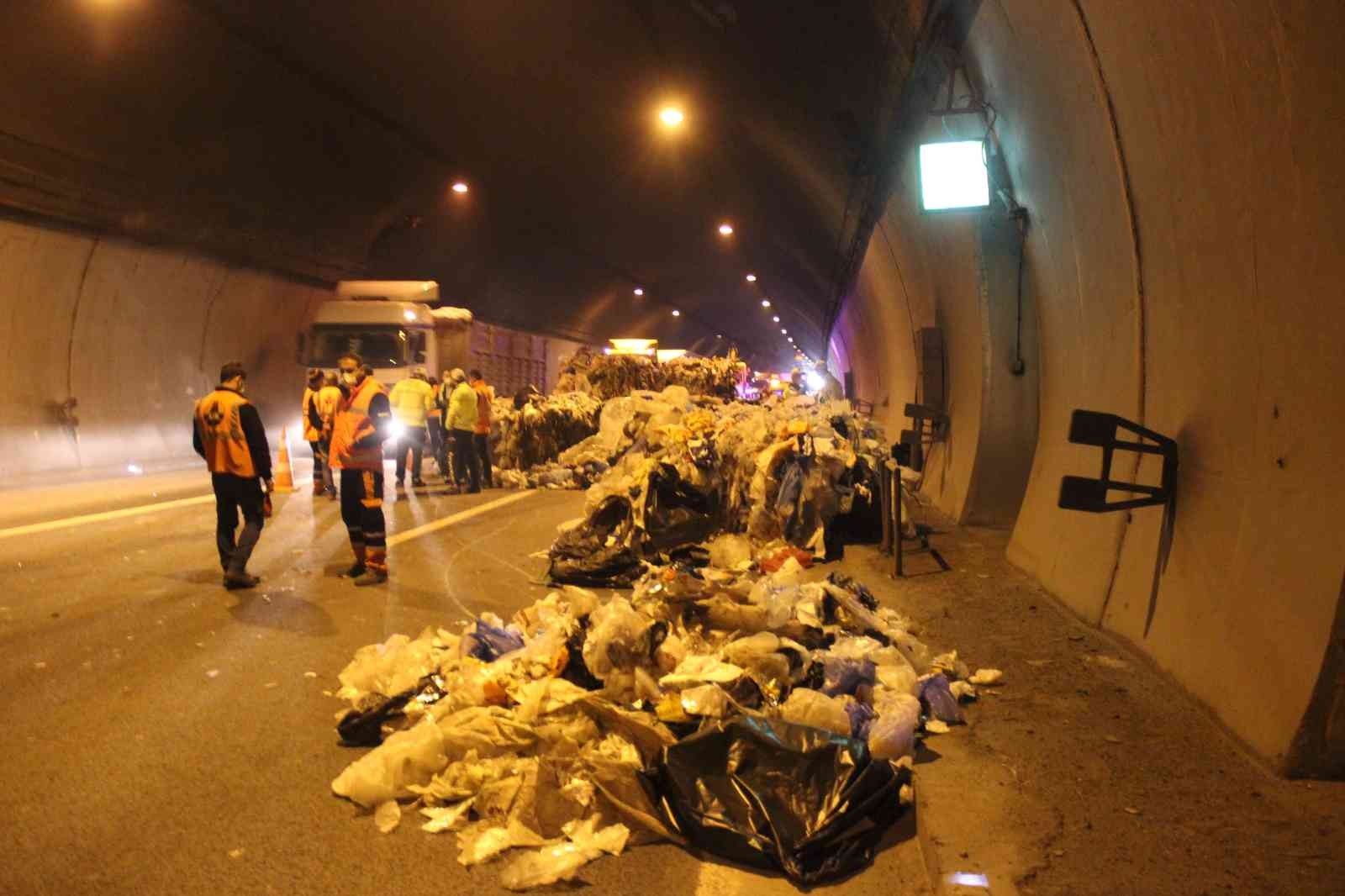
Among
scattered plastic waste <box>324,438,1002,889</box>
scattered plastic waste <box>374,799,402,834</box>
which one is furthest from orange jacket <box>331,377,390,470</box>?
scattered plastic waste <box>374,799,402,834</box>

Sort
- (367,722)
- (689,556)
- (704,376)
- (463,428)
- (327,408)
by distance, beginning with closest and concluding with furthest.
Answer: (367,722) < (689,556) < (327,408) < (463,428) < (704,376)

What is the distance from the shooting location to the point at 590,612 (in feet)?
17.3

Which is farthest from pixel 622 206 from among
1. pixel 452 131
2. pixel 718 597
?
pixel 718 597

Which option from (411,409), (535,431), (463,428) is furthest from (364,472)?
(535,431)

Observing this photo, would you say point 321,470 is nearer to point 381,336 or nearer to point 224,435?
point 381,336

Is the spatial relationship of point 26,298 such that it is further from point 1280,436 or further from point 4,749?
point 1280,436

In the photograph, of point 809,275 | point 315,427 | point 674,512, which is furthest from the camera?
point 809,275

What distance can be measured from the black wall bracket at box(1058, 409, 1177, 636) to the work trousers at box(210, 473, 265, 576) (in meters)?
6.03

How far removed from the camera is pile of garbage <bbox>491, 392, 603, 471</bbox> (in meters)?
17.2

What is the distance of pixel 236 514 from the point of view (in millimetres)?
7457

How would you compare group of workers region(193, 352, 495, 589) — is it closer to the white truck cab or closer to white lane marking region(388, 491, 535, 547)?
white lane marking region(388, 491, 535, 547)

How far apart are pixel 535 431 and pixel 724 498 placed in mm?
→ 8174

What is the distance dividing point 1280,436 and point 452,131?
16199 millimetres

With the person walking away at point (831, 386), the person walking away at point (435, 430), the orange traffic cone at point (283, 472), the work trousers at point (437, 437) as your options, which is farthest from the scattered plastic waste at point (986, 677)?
the person walking away at point (831, 386)
